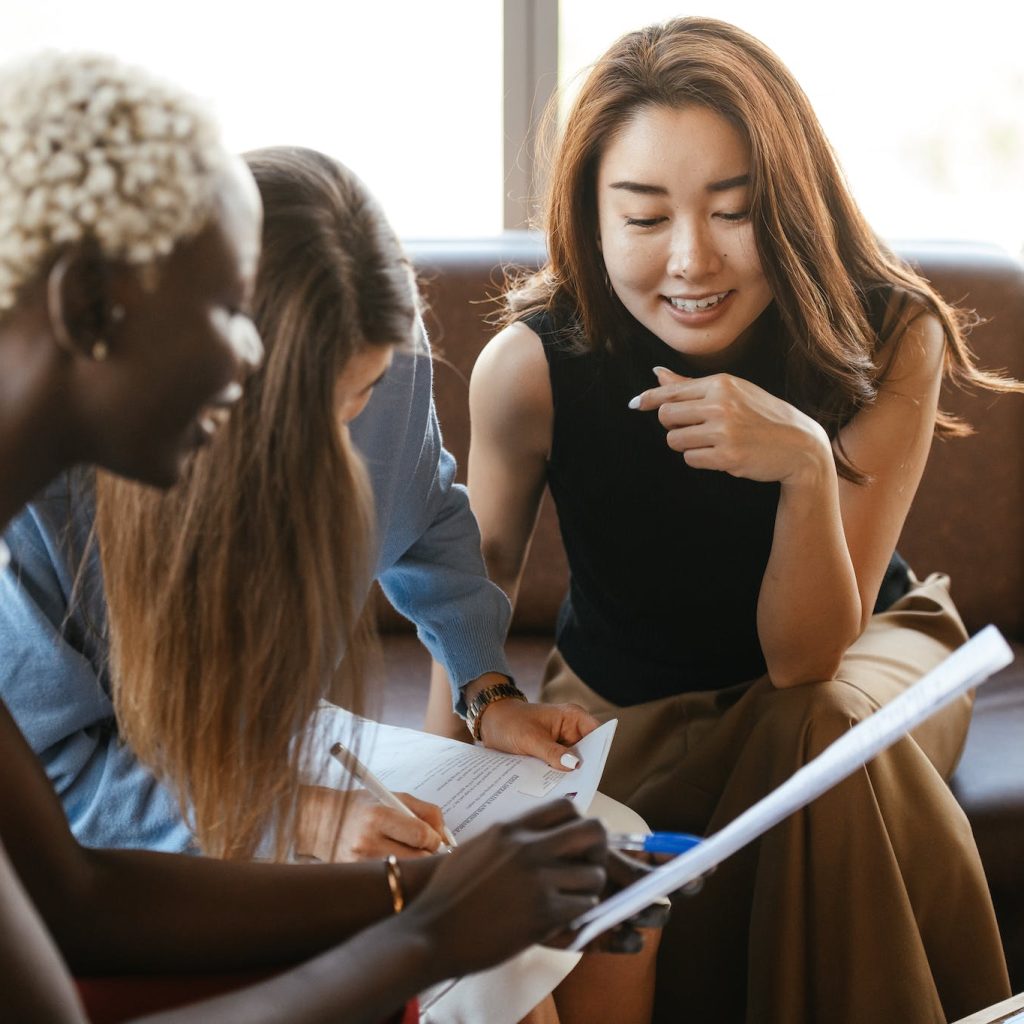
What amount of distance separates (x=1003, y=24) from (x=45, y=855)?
2.65m

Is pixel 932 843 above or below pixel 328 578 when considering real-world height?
below

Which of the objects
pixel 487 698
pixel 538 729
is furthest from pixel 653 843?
pixel 487 698

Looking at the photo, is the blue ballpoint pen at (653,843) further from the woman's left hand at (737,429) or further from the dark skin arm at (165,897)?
the woman's left hand at (737,429)

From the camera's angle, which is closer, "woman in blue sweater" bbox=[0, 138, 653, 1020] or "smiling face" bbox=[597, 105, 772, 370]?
"woman in blue sweater" bbox=[0, 138, 653, 1020]

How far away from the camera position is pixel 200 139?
73 cm

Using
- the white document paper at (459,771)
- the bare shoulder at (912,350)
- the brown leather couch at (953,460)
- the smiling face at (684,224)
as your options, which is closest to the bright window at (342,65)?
the brown leather couch at (953,460)

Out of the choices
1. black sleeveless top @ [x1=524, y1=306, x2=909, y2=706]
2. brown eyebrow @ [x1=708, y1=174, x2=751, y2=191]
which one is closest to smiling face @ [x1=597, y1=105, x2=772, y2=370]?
brown eyebrow @ [x1=708, y1=174, x2=751, y2=191]

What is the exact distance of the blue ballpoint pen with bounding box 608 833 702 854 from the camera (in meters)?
1.04

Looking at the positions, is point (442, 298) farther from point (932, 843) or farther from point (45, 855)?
point (45, 855)

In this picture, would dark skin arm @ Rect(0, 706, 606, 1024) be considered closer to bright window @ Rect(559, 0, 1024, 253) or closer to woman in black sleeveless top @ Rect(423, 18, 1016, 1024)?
woman in black sleeveless top @ Rect(423, 18, 1016, 1024)

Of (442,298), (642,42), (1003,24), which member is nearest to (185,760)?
(642,42)

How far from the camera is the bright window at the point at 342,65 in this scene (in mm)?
2639

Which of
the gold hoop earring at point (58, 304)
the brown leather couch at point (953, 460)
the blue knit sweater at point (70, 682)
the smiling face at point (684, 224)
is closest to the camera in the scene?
the gold hoop earring at point (58, 304)

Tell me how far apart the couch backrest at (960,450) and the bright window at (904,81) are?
0.45 meters
